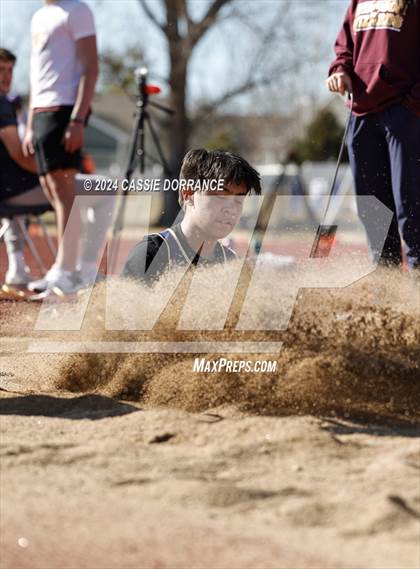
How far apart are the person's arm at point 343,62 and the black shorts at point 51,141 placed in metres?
1.97

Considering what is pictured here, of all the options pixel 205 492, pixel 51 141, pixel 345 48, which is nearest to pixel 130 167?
pixel 51 141

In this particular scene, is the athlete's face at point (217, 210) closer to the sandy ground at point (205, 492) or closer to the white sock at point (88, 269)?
the sandy ground at point (205, 492)

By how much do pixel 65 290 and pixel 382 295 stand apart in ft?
8.26

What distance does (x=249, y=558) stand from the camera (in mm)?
1835

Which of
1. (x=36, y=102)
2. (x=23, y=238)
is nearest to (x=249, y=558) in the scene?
(x=36, y=102)

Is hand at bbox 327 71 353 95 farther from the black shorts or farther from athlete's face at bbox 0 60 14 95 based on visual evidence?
athlete's face at bbox 0 60 14 95

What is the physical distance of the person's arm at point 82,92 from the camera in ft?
18.6

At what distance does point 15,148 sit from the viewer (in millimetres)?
6684

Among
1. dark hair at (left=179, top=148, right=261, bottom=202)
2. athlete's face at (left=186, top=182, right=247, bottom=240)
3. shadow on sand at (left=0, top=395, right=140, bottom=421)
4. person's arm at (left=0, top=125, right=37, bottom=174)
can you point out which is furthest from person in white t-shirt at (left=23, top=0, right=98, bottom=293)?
shadow on sand at (left=0, top=395, right=140, bottom=421)

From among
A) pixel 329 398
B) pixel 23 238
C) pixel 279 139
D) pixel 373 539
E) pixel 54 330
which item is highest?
pixel 373 539

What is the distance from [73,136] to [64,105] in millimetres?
257

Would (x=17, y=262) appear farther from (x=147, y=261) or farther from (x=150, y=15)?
(x=150, y=15)

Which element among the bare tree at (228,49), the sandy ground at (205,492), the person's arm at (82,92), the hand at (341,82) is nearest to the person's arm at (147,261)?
the sandy ground at (205,492)

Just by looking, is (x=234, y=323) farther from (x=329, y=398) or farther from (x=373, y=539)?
(x=373, y=539)
